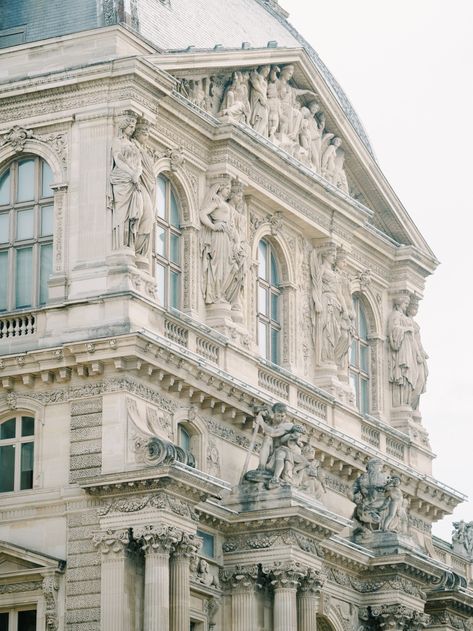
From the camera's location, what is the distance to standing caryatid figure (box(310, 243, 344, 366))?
56625mm

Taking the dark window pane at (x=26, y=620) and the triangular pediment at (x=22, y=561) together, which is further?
the dark window pane at (x=26, y=620)

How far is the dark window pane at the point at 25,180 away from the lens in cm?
5072

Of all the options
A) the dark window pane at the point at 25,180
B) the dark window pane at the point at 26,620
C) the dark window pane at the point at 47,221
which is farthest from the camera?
the dark window pane at the point at 25,180

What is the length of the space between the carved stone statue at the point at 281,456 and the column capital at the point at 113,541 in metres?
5.09

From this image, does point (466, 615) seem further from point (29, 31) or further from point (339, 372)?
point (29, 31)

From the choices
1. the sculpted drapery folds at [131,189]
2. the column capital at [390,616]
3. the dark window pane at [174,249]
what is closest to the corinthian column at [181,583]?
the sculpted drapery folds at [131,189]

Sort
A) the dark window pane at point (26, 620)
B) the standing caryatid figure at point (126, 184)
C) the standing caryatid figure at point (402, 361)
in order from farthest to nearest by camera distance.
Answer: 1. the standing caryatid figure at point (402, 361)
2. the standing caryatid figure at point (126, 184)
3. the dark window pane at point (26, 620)

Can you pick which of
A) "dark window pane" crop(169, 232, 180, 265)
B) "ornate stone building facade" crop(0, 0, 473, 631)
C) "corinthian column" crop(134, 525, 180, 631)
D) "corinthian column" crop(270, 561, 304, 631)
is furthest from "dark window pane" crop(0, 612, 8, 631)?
"dark window pane" crop(169, 232, 180, 265)

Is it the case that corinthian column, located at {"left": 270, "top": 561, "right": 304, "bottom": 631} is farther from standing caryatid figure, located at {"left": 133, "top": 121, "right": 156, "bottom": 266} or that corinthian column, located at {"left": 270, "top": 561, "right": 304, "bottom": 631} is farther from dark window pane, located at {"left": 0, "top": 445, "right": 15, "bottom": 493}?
standing caryatid figure, located at {"left": 133, "top": 121, "right": 156, "bottom": 266}

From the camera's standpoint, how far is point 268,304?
55375 millimetres

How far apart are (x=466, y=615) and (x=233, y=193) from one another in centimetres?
1397

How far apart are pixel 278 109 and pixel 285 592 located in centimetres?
1365

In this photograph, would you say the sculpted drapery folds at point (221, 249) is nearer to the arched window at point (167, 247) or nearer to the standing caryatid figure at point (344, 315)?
the arched window at point (167, 247)

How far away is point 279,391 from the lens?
53.7 metres
